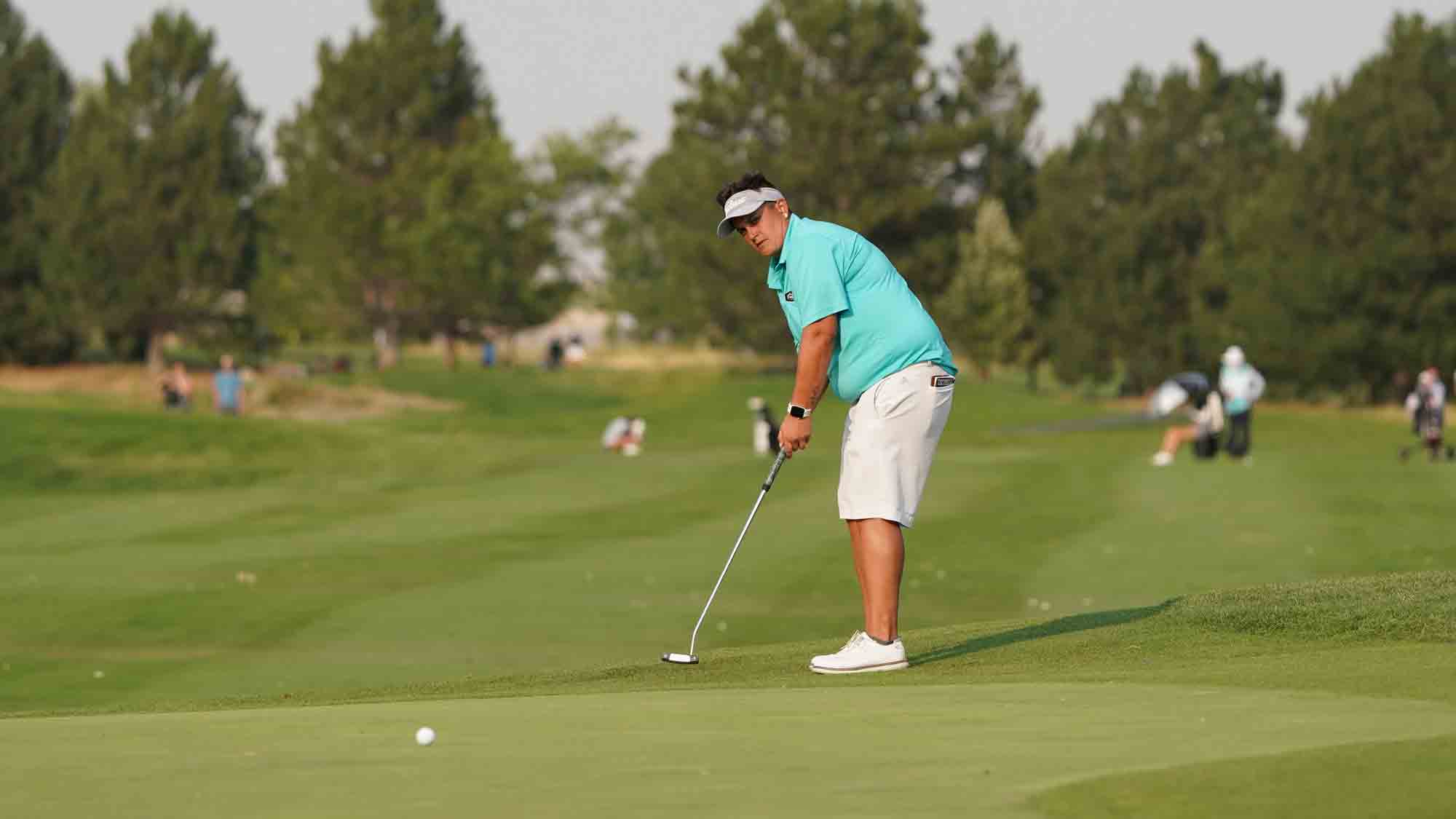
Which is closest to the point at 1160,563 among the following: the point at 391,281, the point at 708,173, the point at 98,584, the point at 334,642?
the point at 334,642

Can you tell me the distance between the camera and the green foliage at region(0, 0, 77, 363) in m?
86.3

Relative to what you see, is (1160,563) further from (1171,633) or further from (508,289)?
(508,289)

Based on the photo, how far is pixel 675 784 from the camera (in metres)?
6.45

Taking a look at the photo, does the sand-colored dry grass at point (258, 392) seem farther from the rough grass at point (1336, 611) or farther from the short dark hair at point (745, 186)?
the short dark hair at point (745, 186)

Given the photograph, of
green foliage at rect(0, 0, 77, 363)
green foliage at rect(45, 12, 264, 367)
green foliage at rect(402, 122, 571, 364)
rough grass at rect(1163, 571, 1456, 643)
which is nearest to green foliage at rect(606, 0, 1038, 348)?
green foliage at rect(402, 122, 571, 364)

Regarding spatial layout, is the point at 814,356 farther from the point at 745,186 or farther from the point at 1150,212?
the point at 1150,212

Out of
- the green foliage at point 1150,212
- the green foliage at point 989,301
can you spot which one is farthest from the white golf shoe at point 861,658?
the green foliage at point 989,301

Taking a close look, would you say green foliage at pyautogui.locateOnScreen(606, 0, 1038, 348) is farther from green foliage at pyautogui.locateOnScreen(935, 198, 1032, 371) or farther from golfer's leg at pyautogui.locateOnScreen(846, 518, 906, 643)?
golfer's leg at pyautogui.locateOnScreen(846, 518, 906, 643)

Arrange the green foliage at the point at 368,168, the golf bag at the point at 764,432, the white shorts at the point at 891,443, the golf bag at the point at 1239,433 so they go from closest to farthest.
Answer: the white shorts at the point at 891,443, the golf bag at the point at 1239,433, the golf bag at the point at 764,432, the green foliage at the point at 368,168

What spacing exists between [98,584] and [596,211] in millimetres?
106357

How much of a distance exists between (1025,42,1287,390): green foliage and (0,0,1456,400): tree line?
0.44 ft

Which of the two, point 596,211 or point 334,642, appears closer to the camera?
point 334,642

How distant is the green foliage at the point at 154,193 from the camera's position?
86062mm

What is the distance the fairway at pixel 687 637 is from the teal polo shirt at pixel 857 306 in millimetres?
1371
